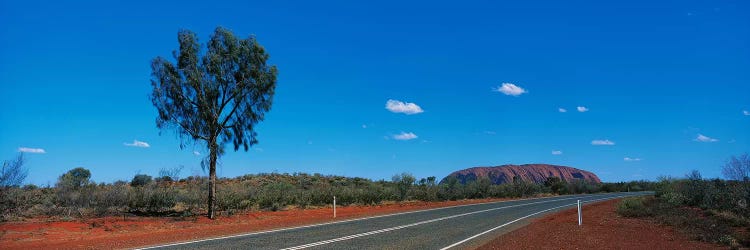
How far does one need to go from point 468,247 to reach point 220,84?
1442 cm

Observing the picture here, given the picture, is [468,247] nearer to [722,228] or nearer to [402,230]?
[402,230]

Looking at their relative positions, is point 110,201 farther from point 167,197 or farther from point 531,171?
point 531,171

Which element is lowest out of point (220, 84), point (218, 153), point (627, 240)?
point (627, 240)

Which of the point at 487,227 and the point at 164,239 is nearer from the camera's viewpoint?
the point at 164,239

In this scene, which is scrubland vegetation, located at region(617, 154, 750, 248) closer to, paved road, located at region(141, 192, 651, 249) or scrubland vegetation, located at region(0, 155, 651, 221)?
paved road, located at region(141, 192, 651, 249)

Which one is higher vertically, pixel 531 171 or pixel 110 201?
pixel 531 171

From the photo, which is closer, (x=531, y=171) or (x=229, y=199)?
(x=229, y=199)

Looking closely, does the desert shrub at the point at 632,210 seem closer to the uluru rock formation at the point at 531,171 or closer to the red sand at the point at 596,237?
the red sand at the point at 596,237

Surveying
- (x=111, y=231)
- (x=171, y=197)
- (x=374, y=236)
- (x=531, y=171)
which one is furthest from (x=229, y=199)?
(x=531, y=171)

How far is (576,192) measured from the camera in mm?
67062

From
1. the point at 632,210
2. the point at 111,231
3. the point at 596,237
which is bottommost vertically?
the point at 596,237

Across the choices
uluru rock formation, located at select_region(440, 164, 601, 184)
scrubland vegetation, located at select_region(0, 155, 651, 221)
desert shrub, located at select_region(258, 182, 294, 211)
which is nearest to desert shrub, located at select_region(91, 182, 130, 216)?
scrubland vegetation, located at select_region(0, 155, 651, 221)

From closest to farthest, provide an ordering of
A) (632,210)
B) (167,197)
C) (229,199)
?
(632,210) < (167,197) < (229,199)

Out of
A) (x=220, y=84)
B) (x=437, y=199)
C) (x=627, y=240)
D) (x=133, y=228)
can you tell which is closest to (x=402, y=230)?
(x=627, y=240)
